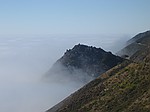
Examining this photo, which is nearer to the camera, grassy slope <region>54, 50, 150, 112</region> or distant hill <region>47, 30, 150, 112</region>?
grassy slope <region>54, 50, 150, 112</region>

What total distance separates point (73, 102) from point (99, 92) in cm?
1319

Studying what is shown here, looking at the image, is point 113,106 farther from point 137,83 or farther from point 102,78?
point 102,78

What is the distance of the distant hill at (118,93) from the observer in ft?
367

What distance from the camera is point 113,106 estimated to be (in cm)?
11875

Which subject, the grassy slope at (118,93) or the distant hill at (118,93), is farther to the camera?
the distant hill at (118,93)

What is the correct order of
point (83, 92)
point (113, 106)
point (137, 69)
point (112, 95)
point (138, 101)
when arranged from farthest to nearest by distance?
point (83, 92) → point (137, 69) → point (112, 95) → point (113, 106) → point (138, 101)

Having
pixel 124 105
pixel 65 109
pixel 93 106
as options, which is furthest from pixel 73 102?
pixel 124 105

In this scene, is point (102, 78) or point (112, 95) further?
point (102, 78)

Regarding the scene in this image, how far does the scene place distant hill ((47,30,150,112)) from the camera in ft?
367

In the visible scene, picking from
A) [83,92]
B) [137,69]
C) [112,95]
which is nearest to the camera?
[112,95]

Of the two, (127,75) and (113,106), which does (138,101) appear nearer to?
(113,106)

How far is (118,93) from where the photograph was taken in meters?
126

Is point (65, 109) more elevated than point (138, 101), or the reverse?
point (138, 101)

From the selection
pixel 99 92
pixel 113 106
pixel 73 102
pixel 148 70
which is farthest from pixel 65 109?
pixel 148 70
